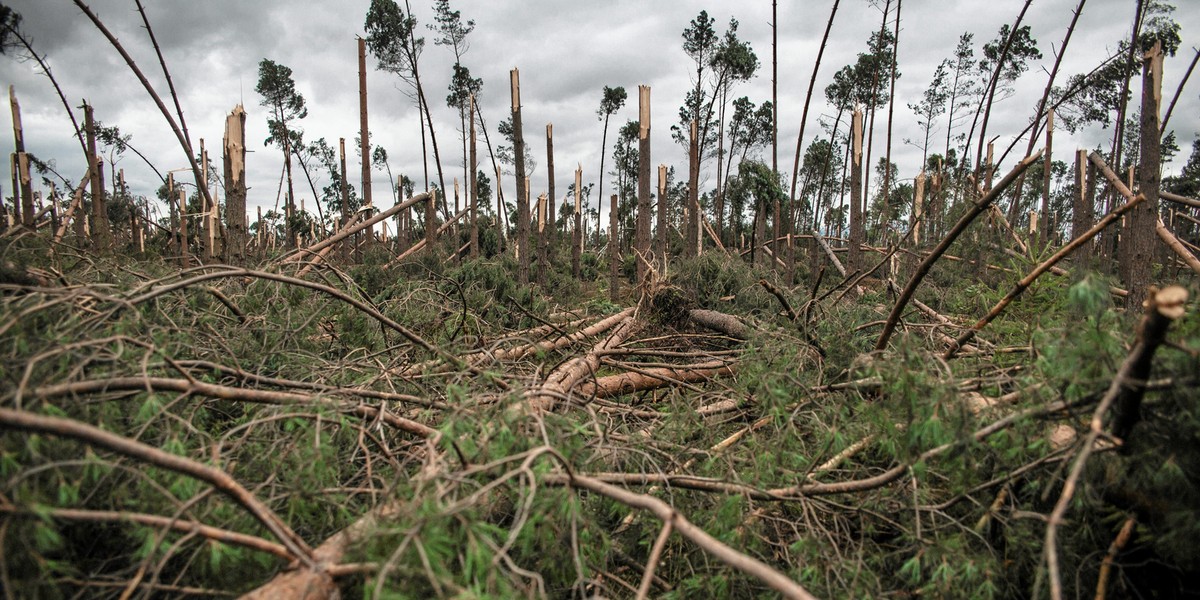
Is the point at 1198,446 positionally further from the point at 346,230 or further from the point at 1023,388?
the point at 346,230

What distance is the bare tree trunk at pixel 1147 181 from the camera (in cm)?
322

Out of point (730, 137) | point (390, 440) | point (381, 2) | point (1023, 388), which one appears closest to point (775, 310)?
point (1023, 388)

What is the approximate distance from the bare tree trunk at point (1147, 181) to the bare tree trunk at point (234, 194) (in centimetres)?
659

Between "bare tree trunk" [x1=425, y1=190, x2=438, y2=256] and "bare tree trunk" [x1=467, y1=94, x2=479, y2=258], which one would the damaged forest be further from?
"bare tree trunk" [x1=467, y1=94, x2=479, y2=258]

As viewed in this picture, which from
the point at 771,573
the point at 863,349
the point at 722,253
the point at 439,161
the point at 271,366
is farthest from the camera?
the point at 439,161

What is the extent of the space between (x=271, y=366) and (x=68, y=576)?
1.30m

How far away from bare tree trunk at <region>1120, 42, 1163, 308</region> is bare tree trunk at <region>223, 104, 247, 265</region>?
659 centimetres

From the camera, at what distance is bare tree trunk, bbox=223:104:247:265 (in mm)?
5312

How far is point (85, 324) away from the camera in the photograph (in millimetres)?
1703

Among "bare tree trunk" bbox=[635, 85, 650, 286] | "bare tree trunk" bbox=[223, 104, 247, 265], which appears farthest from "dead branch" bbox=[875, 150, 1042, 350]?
"bare tree trunk" bbox=[223, 104, 247, 265]

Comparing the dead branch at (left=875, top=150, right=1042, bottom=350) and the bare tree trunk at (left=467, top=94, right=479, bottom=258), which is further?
the bare tree trunk at (left=467, top=94, right=479, bottom=258)

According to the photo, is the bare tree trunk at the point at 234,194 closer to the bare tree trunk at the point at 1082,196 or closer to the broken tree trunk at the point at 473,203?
the broken tree trunk at the point at 473,203

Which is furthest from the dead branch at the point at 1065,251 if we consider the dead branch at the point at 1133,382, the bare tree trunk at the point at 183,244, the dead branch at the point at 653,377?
the bare tree trunk at the point at 183,244

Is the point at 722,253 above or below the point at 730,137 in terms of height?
below
